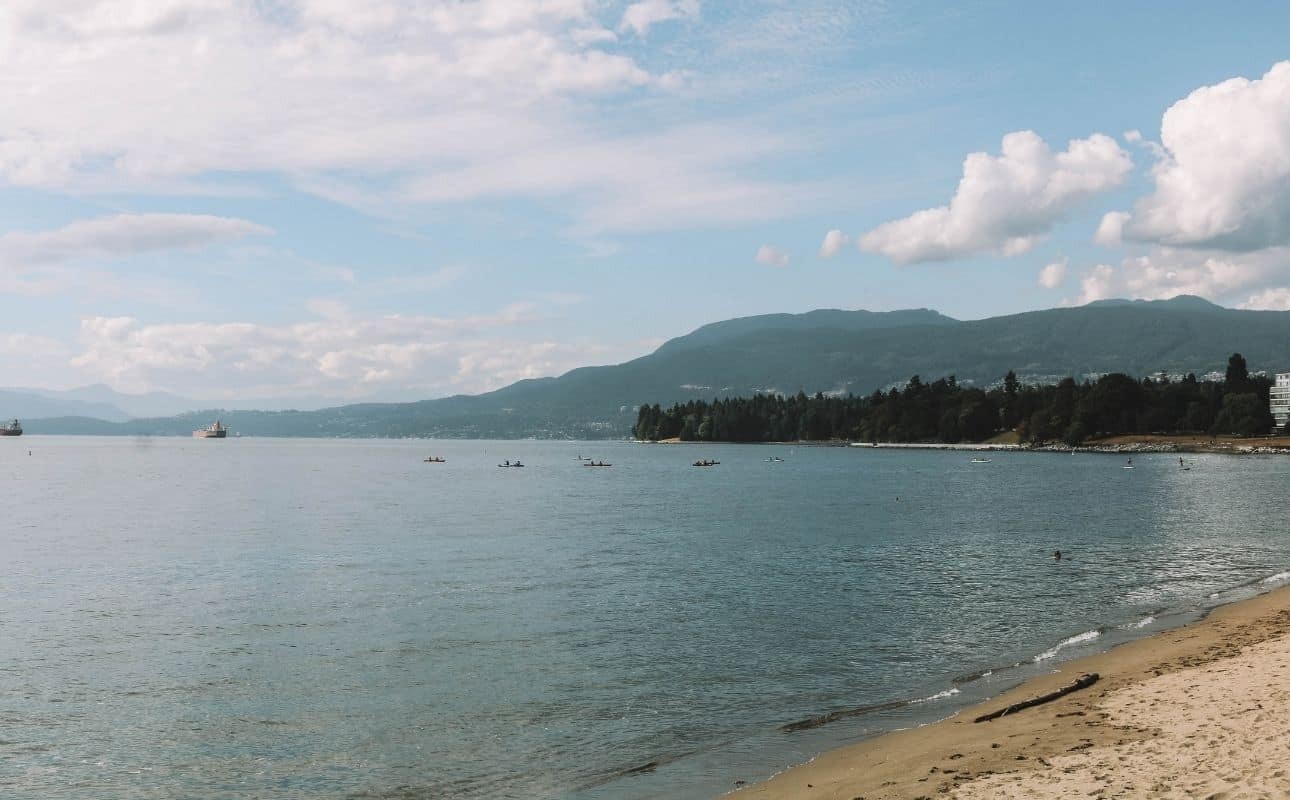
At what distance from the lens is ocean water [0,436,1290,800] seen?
22703 millimetres

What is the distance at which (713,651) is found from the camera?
109 feet

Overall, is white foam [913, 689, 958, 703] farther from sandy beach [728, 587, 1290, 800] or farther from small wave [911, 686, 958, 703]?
sandy beach [728, 587, 1290, 800]

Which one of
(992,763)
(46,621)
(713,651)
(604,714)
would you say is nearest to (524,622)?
(713,651)

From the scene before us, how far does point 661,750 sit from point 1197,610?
28065 mm

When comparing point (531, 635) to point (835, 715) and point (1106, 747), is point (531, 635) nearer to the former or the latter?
point (835, 715)

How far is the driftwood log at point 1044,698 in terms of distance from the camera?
23172 millimetres

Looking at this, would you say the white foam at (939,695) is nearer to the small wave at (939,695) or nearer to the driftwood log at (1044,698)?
the small wave at (939,695)

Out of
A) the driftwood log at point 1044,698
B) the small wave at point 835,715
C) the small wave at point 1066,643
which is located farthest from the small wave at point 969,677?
the driftwood log at point 1044,698

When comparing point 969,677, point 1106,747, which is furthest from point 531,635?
point 1106,747

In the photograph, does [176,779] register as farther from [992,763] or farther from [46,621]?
[46,621]

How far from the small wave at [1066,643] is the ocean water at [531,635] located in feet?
0.37

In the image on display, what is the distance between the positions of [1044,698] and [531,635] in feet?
60.4

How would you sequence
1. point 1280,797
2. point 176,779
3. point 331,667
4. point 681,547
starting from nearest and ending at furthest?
point 1280,797, point 176,779, point 331,667, point 681,547

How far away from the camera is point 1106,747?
1888 cm
